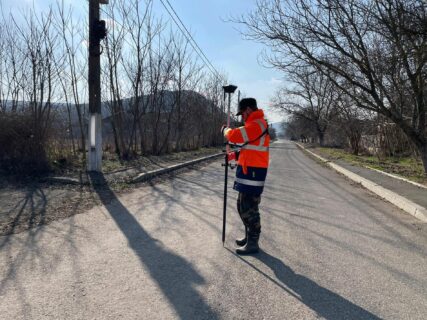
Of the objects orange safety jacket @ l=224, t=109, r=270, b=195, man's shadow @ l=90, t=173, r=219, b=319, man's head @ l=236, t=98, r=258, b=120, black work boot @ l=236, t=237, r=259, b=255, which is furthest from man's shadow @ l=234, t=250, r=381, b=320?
man's head @ l=236, t=98, r=258, b=120

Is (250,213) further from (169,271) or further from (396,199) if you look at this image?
(396,199)

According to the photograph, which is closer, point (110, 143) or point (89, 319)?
point (89, 319)

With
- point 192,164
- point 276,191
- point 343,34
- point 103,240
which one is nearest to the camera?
point 103,240

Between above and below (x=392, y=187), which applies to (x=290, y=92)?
above

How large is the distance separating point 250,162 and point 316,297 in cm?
168

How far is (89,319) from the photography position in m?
2.75

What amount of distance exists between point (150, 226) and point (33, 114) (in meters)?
6.40

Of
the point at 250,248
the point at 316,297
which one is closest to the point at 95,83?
the point at 250,248

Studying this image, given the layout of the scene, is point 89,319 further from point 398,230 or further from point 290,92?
point 290,92

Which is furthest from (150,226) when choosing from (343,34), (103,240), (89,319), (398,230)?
(343,34)

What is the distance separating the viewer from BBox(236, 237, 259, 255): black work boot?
434 centimetres

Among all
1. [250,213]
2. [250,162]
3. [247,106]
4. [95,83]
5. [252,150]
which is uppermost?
[95,83]

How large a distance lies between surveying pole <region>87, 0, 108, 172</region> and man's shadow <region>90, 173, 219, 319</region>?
166 inches

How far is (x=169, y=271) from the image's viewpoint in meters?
3.75
